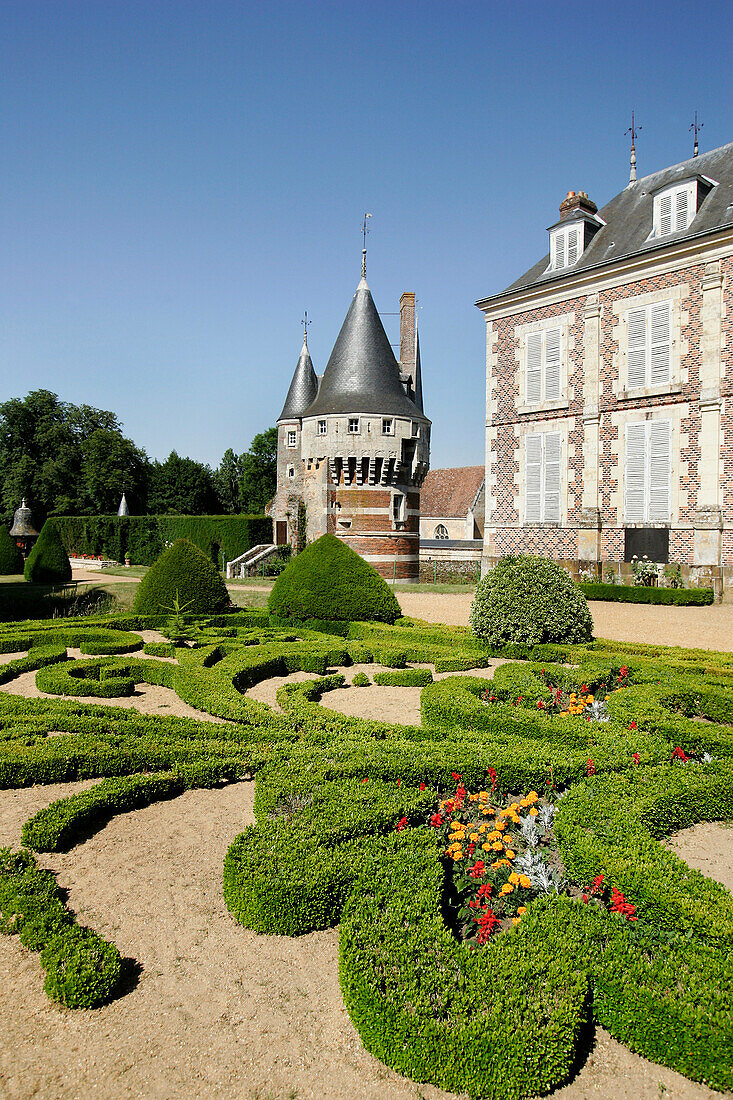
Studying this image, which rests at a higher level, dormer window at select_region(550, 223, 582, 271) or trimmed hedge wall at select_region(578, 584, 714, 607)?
dormer window at select_region(550, 223, 582, 271)

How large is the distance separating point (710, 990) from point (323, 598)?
8780 millimetres

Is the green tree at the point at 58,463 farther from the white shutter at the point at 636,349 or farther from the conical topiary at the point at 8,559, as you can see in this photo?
the white shutter at the point at 636,349

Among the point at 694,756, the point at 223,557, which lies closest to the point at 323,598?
the point at 694,756

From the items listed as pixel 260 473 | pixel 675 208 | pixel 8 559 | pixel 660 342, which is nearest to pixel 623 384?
pixel 660 342

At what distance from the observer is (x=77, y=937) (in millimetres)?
2711

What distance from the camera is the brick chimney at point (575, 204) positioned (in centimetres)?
2080

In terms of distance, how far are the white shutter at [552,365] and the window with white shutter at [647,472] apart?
8.09ft

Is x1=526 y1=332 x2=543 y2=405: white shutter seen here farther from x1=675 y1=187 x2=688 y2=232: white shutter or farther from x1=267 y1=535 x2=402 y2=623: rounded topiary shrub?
x1=267 y1=535 x2=402 y2=623: rounded topiary shrub

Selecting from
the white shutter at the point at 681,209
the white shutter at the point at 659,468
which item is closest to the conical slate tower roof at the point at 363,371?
the white shutter at the point at 659,468

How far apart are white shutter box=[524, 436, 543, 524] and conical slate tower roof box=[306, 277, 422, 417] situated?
5.94 meters

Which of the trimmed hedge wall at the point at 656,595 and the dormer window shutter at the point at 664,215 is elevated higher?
the dormer window shutter at the point at 664,215

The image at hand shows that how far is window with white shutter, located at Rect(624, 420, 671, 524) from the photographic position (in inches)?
704

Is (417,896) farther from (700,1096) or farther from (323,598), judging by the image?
(323,598)

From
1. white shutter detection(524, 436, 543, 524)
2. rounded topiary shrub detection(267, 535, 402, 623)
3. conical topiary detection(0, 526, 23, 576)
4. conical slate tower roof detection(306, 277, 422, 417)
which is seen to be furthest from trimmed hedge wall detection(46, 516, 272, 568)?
rounded topiary shrub detection(267, 535, 402, 623)
